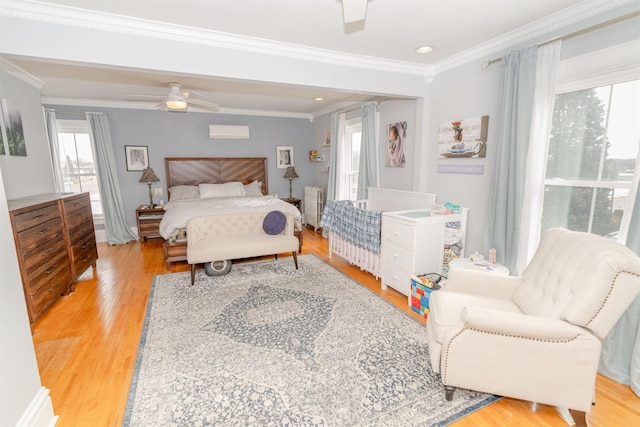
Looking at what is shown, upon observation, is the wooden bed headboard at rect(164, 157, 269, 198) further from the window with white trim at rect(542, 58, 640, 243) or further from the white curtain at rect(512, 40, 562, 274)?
the window with white trim at rect(542, 58, 640, 243)

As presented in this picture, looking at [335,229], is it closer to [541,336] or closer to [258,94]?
[258,94]

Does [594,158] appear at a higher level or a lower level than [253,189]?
higher

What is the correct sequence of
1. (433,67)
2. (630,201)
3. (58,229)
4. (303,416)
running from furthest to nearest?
(433,67) → (58,229) → (630,201) → (303,416)

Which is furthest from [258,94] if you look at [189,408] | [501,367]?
[501,367]

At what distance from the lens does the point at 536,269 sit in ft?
6.24

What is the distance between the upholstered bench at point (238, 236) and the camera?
137 inches

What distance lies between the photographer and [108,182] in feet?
17.1

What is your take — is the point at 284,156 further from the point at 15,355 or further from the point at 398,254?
the point at 15,355

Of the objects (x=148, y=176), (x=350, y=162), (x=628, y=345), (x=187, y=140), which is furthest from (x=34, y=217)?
(x=628, y=345)

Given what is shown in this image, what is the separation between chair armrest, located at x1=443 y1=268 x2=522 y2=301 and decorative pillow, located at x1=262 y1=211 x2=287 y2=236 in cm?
236

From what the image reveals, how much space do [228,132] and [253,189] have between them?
124 cm

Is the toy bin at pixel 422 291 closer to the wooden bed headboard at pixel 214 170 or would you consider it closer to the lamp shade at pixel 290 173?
the lamp shade at pixel 290 173

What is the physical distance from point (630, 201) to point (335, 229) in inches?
114

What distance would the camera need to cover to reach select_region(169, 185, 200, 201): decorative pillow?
541 centimetres
